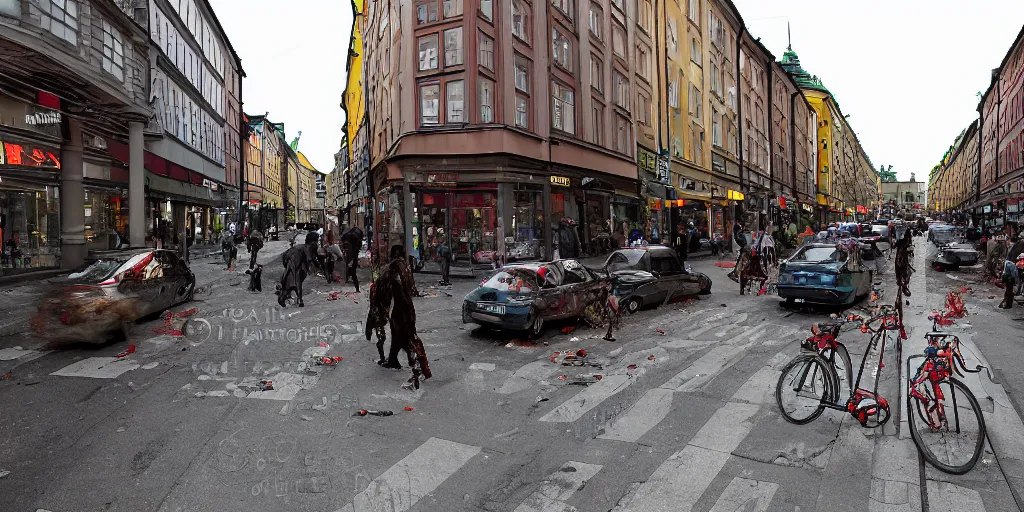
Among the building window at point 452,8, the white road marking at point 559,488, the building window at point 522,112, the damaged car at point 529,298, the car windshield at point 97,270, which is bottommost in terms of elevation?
the white road marking at point 559,488

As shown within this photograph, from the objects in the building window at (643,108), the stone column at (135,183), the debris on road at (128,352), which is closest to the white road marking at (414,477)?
the debris on road at (128,352)

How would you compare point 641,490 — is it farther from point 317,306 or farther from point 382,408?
point 317,306

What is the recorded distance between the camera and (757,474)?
4.84 metres

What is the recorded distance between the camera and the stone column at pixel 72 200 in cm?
2000

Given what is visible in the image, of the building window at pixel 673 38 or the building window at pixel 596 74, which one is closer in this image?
the building window at pixel 596 74

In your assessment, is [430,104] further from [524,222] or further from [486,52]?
[524,222]

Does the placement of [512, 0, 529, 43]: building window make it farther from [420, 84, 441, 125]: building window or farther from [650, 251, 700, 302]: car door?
[650, 251, 700, 302]: car door

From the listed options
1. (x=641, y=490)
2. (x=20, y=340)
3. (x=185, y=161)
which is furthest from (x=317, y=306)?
(x=185, y=161)

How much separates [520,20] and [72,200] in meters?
17.9

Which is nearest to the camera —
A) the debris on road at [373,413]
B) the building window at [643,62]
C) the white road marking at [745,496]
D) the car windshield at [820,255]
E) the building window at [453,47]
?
the white road marking at [745,496]

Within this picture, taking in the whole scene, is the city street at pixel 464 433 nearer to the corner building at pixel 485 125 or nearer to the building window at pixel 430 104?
the corner building at pixel 485 125

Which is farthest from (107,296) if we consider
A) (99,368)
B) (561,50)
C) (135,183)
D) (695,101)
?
(695,101)

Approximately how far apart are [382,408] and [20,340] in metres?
7.50

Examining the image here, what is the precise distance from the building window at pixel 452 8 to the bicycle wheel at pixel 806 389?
2042cm
